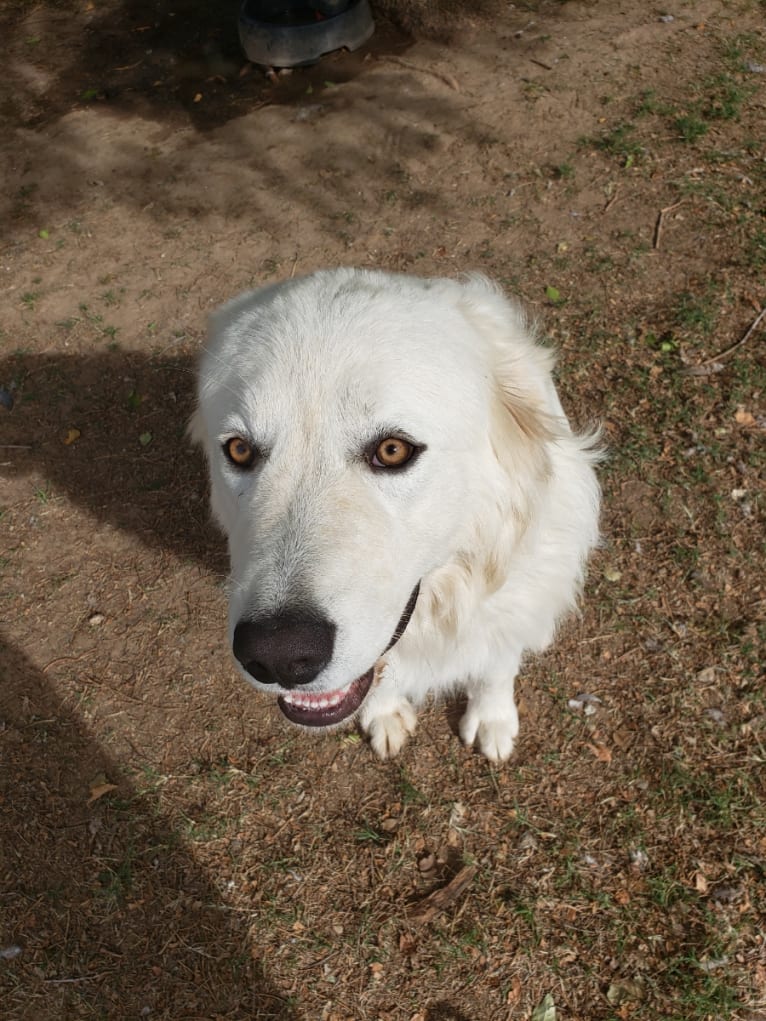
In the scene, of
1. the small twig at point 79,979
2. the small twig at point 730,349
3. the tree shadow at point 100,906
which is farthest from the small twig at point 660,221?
the small twig at point 79,979

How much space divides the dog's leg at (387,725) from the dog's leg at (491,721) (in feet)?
0.88

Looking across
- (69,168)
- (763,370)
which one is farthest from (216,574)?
(69,168)

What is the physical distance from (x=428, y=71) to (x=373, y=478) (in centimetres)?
540

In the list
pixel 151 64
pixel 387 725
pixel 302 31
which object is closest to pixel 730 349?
pixel 387 725

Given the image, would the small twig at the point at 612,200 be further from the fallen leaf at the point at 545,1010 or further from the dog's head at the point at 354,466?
the fallen leaf at the point at 545,1010

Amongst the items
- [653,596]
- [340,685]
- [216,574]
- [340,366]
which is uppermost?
[340,366]

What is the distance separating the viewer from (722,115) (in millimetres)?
5332

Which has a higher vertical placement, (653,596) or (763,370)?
(763,370)

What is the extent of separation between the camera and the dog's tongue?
2.12 meters

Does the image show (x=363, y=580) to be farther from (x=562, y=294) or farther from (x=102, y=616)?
(x=562, y=294)

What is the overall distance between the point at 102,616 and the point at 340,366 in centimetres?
240

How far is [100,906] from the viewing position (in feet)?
9.72

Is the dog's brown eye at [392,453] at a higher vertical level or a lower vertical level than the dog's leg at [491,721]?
higher

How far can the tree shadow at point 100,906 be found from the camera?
276cm
